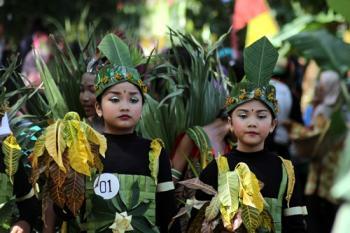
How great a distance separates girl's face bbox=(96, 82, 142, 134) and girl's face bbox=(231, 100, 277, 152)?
545 mm

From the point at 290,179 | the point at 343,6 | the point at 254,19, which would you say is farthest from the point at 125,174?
the point at 254,19

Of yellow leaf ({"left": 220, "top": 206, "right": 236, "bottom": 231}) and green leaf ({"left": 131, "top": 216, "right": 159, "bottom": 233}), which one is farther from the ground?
yellow leaf ({"left": 220, "top": 206, "right": 236, "bottom": 231})

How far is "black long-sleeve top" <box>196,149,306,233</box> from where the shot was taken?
5.50m

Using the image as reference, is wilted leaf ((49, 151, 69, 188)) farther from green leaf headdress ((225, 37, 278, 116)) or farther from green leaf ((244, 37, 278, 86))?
green leaf ((244, 37, 278, 86))

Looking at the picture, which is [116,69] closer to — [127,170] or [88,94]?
[127,170]

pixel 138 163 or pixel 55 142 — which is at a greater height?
pixel 55 142

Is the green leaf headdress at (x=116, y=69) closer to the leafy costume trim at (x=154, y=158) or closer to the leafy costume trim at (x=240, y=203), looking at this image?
the leafy costume trim at (x=154, y=158)

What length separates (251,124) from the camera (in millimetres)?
5570

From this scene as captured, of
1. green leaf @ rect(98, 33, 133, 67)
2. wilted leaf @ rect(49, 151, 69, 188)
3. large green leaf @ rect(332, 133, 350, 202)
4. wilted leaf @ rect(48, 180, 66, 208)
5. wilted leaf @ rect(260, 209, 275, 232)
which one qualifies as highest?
green leaf @ rect(98, 33, 133, 67)

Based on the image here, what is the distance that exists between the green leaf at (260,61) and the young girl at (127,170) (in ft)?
1.99

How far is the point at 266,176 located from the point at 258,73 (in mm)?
626

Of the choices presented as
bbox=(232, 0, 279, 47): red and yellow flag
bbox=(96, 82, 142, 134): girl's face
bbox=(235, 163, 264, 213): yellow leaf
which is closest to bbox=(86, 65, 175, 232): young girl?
bbox=(96, 82, 142, 134): girl's face

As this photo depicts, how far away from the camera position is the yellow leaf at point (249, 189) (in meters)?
5.18

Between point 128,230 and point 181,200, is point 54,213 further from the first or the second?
point 181,200
